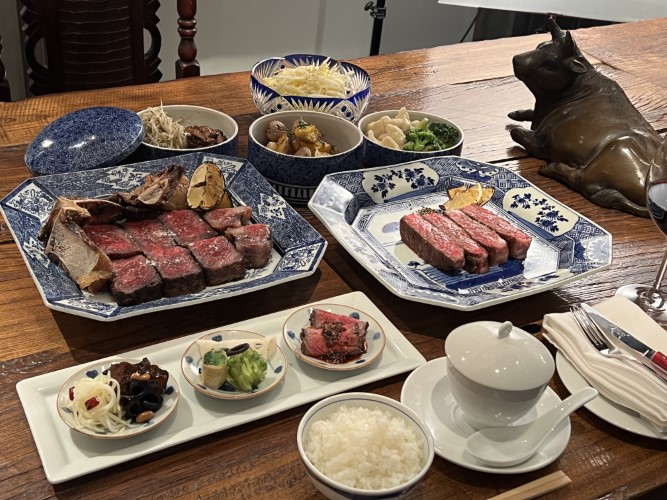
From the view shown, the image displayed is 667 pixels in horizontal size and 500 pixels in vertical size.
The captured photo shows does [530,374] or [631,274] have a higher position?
[530,374]

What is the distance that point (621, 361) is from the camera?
116cm

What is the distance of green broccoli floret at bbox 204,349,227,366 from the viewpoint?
3.43ft

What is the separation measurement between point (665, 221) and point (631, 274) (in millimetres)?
267

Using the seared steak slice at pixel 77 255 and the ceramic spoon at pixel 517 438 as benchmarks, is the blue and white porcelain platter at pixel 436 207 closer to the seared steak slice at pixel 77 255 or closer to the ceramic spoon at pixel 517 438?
the ceramic spoon at pixel 517 438

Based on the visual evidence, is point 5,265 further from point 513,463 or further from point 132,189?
point 513,463

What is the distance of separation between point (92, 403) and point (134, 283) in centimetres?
29

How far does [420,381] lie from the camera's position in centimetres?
112

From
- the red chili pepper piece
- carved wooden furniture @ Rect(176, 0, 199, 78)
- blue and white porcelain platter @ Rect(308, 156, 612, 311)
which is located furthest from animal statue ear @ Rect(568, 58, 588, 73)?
the red chili pepper piece

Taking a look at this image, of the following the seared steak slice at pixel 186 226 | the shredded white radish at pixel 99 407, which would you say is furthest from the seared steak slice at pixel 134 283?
the shredded white radish at pixel 99 407

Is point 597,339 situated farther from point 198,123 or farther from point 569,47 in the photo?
point 198,123

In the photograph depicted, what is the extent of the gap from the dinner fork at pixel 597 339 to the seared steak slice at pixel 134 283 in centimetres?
73

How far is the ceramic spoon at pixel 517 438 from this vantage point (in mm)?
989

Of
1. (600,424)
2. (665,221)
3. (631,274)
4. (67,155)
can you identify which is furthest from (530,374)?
(67,155)

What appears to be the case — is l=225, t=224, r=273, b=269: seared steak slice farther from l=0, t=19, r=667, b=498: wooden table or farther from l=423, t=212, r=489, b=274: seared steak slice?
l=423, t=212, r=489, b=274: seared steak slice
